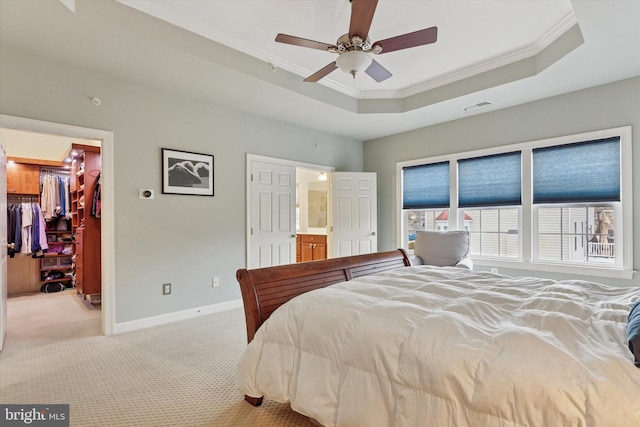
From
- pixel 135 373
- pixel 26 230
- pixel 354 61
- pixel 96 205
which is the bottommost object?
pixel 135 373

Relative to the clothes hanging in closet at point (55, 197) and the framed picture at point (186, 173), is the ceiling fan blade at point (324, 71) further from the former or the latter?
the clothes hanging in closet at point (55, 197)

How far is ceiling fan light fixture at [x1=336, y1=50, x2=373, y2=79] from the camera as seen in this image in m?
2.47

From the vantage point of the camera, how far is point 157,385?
Answer: 223 cm

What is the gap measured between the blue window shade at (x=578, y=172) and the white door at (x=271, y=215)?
3340 mm

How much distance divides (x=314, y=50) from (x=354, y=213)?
282cm

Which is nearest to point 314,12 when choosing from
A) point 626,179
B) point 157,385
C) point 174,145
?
point 174,145

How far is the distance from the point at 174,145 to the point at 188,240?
1.13 meters

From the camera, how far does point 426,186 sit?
5.25 metres

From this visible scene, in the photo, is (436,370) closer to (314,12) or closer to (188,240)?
(314,12)

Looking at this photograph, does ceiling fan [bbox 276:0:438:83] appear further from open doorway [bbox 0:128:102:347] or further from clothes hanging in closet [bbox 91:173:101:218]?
clothes hanging in closet [bbox 91:173:101:218]

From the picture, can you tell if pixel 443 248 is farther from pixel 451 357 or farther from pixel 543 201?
pixel 451 357

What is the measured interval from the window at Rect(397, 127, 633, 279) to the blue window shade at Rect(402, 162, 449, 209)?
16 mm

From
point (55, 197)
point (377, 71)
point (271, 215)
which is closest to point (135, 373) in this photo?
point (271, 215)

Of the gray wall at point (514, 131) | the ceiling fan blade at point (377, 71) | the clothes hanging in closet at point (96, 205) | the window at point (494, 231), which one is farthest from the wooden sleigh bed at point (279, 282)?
the clothes hanging in closet at point (96, 205)
